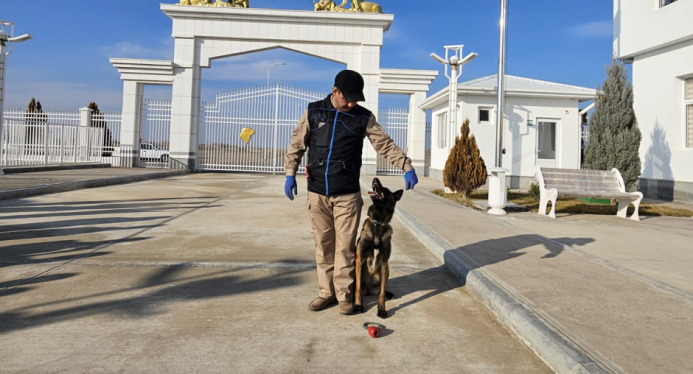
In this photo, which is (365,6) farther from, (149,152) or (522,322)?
(522,322)

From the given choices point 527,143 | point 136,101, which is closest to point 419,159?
point 527,143

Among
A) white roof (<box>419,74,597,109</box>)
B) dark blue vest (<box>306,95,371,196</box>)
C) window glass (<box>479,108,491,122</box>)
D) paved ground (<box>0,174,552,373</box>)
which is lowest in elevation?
paved ground (<box>0,174,552,373</box>)

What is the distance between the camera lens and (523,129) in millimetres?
18047

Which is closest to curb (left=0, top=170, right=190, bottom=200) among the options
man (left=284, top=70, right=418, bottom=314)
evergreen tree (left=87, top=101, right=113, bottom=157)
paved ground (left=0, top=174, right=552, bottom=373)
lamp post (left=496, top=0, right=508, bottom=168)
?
paved ground (left=0, top=174, right=552, bottom=373)

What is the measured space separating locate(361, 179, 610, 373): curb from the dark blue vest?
1509 mm

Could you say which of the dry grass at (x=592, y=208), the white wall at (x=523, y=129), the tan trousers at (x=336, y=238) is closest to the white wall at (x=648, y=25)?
the white wall at (x=523, y=129)

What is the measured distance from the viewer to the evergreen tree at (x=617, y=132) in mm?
12367

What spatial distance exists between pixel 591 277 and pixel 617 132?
9.14 metres

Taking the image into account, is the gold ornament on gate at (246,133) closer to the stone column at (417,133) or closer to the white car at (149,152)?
the white car at (149,152)

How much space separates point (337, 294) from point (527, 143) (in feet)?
51.6

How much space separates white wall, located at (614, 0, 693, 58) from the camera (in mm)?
12688

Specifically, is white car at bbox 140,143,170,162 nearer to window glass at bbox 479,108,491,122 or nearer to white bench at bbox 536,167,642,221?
window glass at bbox 479,108,491,122

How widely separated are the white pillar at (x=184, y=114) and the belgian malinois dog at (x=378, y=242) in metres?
19.2

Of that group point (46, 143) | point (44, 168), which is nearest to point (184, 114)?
point (46, 143)
